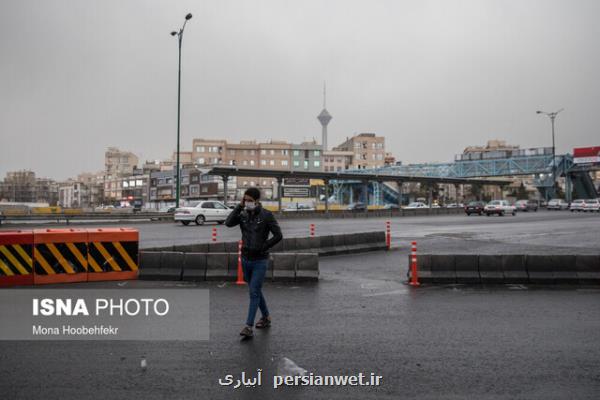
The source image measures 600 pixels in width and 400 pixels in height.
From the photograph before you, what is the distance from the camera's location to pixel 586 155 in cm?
8800

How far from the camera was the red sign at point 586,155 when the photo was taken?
8550 cm

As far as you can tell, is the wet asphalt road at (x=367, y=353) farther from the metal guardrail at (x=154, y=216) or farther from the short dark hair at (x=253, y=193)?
the metal guardrail at (x=154, y=216)

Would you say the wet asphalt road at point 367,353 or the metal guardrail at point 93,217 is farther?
the metal guardrail at point 93,217

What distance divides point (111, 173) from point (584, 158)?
512 ft

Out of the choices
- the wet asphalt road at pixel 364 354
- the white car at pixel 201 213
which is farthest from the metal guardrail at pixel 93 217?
the wet asphalt road at pixel 364 354

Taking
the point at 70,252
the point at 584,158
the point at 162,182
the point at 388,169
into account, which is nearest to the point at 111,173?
the point at 162,182

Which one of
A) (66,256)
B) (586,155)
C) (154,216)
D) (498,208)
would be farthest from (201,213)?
(586,155)

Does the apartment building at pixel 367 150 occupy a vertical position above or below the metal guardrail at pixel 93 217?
above

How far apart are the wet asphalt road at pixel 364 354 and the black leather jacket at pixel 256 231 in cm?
111

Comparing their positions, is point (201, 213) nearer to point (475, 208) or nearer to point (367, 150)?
point (475, 208)

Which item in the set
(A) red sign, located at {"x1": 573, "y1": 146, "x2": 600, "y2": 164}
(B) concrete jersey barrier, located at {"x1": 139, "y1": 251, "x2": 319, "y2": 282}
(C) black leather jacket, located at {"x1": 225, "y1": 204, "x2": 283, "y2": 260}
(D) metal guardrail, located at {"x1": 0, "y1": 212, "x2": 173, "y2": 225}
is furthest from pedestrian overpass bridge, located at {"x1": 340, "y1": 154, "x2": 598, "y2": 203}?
(C) black leather jacket, located at {"x1": 225, "y1": 204, "x2": 283, "y2": 260}

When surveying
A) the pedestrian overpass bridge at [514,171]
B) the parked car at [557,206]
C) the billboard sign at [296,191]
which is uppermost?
the pedestrian overpass bridge at [514,171]

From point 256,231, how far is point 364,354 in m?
2.12

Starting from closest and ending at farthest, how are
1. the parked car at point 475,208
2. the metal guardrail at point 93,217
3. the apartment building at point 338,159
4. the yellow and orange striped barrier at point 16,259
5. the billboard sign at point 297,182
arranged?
the yellow and orange striped barrier at point 16,259 → the metal guardrail at point 93,217 → the billboard sign at point 297,182 → the parked car at point 475,208 → the apartment building at point 338,159
